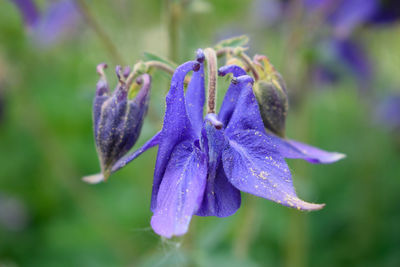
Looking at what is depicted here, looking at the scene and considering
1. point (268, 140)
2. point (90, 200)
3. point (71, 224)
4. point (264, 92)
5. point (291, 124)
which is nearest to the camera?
point (268, 140)

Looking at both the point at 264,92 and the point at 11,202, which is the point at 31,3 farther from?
the point at 11,202

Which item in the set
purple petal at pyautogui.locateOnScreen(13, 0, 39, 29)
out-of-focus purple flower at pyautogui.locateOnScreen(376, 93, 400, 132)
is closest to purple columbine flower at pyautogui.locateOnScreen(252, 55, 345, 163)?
purple petal at pyautogui.locateOnScreen(13, 0, 39, 29)

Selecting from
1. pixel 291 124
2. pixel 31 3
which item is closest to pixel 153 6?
pixel 291 124

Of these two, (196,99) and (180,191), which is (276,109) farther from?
(180,191)

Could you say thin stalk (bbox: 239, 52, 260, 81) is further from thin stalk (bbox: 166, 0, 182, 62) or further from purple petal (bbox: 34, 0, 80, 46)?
purple petal (bbox: 34, 0, 80, 46)

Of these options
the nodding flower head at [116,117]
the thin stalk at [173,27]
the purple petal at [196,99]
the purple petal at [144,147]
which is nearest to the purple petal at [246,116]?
the purple petal at [196,99]
